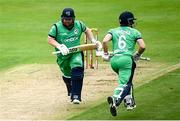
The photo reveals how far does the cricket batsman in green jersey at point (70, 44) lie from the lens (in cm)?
1606

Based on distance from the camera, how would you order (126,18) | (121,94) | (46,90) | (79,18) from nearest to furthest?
(121,94) < (126,18) < (46,90) < (79,18)

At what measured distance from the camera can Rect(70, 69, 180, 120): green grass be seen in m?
14.6

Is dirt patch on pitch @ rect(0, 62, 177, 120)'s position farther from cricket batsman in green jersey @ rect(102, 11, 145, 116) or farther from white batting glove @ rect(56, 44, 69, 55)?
cricket batsman in green jersey @ rect(102, 11, 145, 116)

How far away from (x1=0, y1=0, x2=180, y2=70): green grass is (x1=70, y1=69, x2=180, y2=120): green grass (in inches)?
206

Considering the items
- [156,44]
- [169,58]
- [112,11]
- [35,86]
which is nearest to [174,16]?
[112,11]

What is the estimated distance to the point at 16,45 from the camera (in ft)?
90.2

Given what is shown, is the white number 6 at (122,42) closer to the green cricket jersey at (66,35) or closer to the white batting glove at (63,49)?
the white batting glove at (63,49)

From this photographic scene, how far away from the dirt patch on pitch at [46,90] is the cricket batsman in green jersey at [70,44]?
0.51m

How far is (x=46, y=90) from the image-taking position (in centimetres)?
1831

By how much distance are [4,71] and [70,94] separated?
17.5 ft

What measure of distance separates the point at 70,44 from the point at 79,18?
63.3 feet

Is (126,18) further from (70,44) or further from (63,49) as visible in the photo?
(70,44)

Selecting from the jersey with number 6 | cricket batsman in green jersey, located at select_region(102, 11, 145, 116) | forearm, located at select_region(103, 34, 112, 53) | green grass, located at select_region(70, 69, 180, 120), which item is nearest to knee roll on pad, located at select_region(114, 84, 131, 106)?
cricket batsman in green jersey, located at select_region(102, 11, 145, 116)

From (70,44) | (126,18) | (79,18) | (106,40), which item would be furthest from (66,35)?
(79,18)
